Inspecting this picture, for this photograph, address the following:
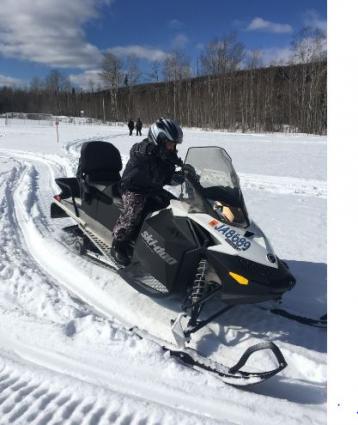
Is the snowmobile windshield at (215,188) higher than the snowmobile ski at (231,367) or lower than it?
higher

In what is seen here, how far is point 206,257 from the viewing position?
2527 mm

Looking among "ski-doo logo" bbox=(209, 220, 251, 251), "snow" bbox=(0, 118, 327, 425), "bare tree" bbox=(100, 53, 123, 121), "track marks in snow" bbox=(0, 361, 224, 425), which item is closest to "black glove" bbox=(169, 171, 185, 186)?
"ski-doo logo" bbox=(209, 220, 251, 251)

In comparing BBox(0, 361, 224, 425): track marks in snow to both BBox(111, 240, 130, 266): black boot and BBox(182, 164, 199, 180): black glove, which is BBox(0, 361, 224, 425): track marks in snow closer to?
BBox(111, 240, 130, 266): black boot

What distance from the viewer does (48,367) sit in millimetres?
2326

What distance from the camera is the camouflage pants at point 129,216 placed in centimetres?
311

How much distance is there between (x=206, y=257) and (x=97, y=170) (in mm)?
1882

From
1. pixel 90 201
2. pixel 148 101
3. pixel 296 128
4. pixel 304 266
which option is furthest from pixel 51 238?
pixel 148 101

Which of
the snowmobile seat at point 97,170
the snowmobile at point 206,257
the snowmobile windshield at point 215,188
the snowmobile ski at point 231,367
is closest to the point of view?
the snowmobile ski at point 231,367

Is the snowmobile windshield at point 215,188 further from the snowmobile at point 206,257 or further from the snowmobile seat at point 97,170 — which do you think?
the snowmobile seat at point 97,170

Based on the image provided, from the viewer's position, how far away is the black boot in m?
3.23

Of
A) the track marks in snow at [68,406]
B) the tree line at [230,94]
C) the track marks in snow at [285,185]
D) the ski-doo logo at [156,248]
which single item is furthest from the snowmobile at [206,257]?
the tree line at [230,94]

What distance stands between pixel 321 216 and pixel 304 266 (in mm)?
2025

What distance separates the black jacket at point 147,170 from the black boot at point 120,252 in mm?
494

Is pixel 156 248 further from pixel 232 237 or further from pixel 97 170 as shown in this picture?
pixel 97 170
